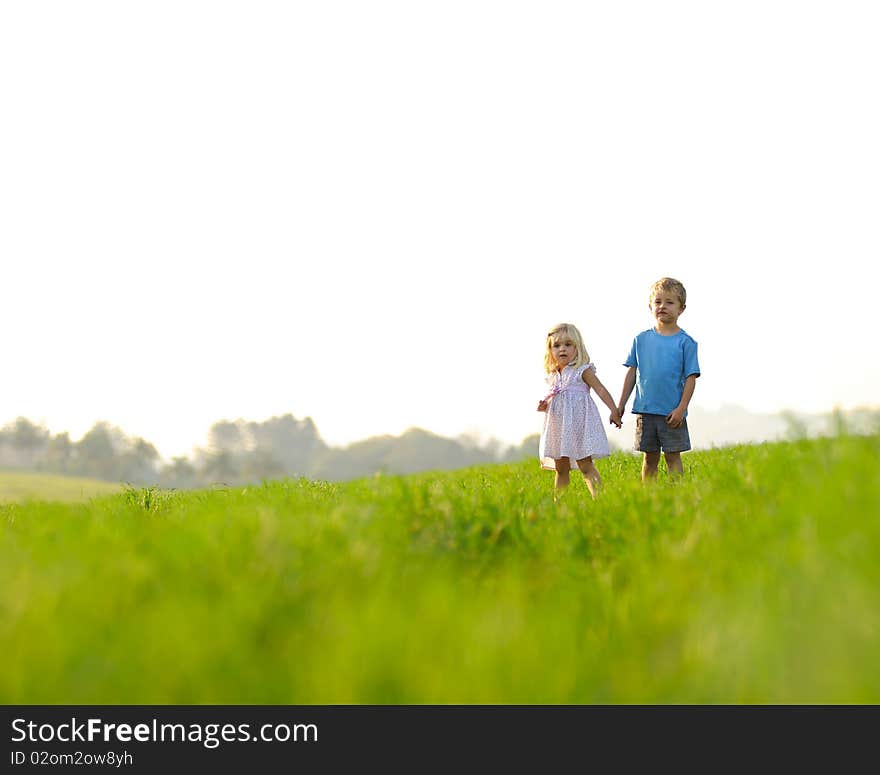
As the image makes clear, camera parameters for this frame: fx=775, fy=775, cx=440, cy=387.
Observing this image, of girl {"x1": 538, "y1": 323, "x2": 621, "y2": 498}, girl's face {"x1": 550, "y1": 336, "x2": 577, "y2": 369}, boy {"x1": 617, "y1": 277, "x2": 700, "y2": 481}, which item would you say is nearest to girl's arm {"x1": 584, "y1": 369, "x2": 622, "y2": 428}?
girl {"x1": 538, "y1": 323, "x2": 621, "y2": 498}

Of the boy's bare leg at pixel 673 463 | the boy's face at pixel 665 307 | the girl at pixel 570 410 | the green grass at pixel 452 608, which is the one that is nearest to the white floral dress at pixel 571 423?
the girl at pixel 570 410

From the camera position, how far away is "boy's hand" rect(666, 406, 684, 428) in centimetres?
904

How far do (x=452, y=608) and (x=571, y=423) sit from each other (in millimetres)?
6547

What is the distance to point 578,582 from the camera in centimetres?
371

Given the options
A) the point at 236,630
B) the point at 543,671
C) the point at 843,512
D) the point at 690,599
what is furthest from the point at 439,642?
the point at 843,512

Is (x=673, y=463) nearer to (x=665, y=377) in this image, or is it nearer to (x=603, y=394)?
Answer: (x=665, y=377)

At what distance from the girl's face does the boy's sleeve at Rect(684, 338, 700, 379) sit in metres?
1.30

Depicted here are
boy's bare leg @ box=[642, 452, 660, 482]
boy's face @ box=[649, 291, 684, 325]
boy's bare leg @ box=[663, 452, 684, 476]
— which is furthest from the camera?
boy's bare leg @ box=[642, 452, 660, 482]

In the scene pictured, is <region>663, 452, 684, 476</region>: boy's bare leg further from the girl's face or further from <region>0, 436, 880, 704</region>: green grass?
<region>0, 436, 880, 704</region>: green grass

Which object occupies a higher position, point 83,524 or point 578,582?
point 83,524

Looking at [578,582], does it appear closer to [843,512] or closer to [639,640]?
[639,640]

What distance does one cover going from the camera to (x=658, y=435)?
925cm

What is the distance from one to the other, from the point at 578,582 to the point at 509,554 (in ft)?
2.05

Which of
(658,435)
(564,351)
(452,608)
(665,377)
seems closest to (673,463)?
(658,435)
